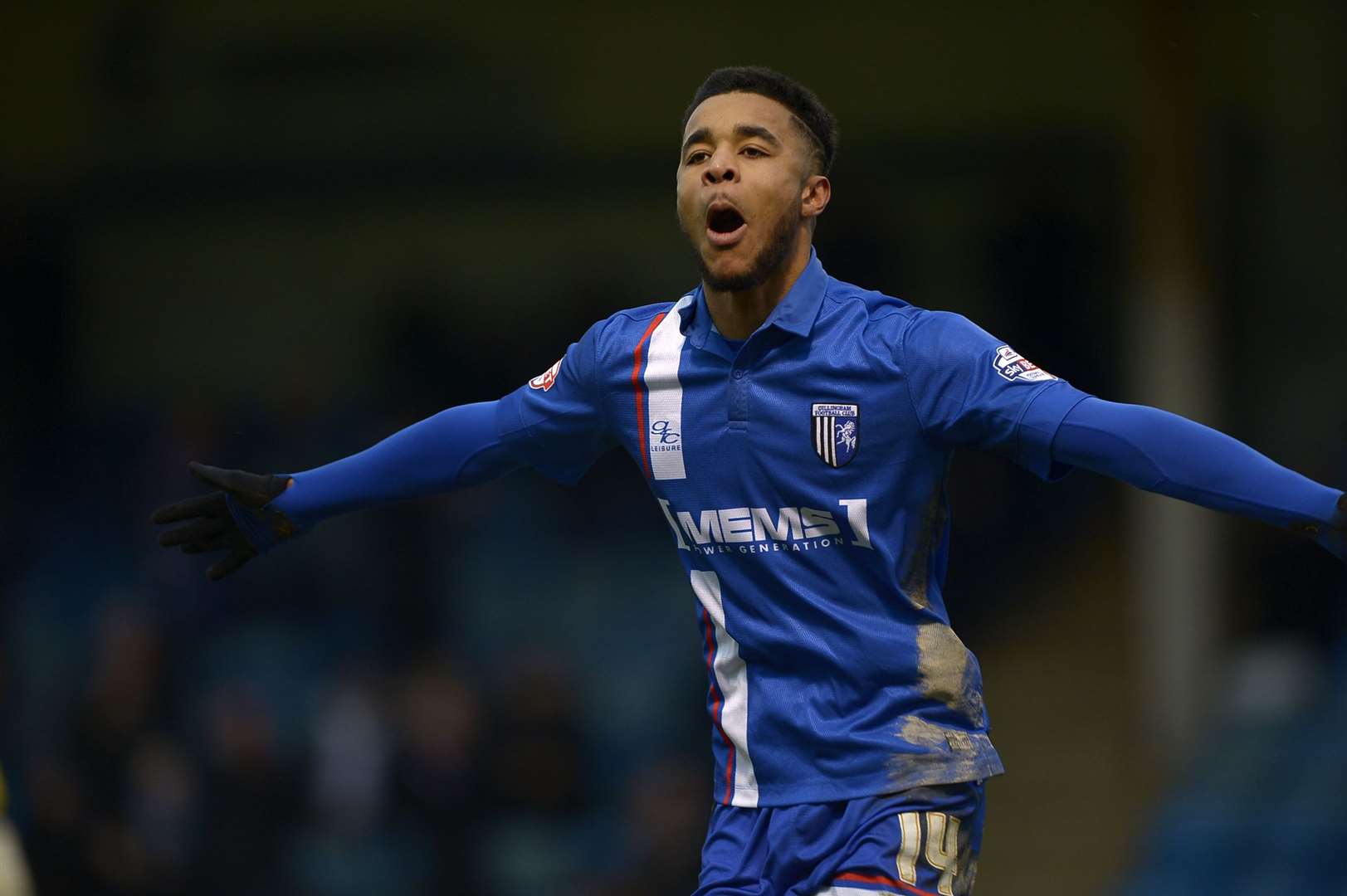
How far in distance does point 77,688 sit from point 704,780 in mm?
3083

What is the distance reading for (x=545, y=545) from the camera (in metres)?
9.32

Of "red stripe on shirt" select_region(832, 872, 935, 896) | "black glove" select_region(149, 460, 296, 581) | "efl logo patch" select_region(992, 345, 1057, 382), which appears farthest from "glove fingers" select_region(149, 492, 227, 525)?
"efl logo patch" select_region(992, 345, 1057, 382)

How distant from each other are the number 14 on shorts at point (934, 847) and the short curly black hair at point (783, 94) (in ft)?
3.86

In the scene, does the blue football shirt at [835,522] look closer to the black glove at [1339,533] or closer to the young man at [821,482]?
the young man at [821,482]

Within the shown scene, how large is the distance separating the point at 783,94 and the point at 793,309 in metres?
0.42

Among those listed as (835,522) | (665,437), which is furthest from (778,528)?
(665,437)

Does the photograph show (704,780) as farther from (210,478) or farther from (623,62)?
(210,478)

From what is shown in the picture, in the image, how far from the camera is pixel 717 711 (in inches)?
127

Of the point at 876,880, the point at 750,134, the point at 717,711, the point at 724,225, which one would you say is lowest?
the point at 876,880

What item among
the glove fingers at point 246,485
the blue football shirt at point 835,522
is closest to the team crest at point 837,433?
the blue football shirt at point 835,522

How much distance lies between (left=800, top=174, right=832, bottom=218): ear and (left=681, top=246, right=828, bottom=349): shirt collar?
2.7 inches

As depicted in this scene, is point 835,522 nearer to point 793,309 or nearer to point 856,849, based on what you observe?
point 793,309

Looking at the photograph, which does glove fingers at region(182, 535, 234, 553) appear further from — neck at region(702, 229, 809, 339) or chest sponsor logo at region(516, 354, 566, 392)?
neck at region(702, 229, 809, 339)

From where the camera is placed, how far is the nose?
322 cm
